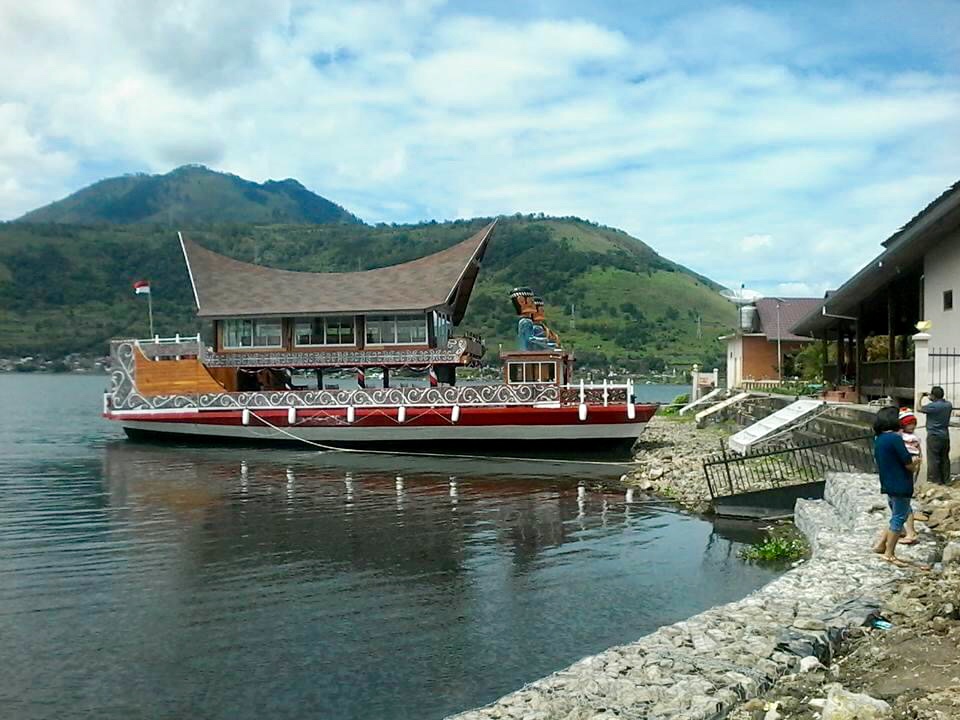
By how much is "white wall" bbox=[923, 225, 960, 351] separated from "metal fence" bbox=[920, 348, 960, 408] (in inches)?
18.4

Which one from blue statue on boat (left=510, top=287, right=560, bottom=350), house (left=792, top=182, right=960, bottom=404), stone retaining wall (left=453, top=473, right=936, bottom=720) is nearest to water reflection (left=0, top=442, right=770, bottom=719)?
stone retaining wall (left=453, top=473, right=936, bottom=720)

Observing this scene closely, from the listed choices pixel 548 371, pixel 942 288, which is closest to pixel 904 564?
pixel 942 288

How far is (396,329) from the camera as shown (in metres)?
32.2

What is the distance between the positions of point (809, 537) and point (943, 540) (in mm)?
3655

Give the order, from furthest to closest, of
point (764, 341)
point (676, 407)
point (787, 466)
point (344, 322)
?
point (764, 341)
point (676, 407)
point (344, 322)
point (787, 466)

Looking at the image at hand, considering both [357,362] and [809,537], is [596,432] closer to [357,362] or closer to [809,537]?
[357,362]

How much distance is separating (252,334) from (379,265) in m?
131

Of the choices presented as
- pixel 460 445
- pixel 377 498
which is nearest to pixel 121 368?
pixel 460 445

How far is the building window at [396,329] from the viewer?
32.1 metres

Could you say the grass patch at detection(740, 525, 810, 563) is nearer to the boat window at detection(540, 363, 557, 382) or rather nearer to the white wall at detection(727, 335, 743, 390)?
the boat window at detection(540, 363, 557, 382)

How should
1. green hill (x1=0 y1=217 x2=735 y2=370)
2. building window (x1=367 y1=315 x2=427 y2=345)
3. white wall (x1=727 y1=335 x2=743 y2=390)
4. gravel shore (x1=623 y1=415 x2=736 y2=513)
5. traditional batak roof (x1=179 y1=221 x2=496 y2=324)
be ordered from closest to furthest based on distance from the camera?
gravel shore (x1=623 y1=415 x2=736 y2=513), traditional batak roof (x1=179 y1=221 x2=496 y2=324), building window (x1=367 y1=315 x2=427 y2=345), white wall (x1=727 y1=335 x2=743 y2=390), green hill (x1=0 y1=217 x2=735 y2=370)

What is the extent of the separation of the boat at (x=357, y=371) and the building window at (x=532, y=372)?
0.13 feet

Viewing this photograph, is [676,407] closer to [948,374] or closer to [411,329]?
[411,329]

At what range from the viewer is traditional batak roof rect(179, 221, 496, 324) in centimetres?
3189
